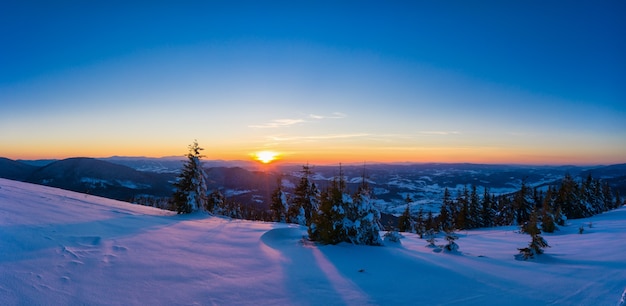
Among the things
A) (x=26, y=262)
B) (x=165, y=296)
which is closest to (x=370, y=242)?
(x=165, y=296)

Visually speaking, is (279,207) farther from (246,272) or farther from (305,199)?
(246,272)

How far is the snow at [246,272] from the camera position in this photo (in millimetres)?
4586

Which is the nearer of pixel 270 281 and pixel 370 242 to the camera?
pixel 270 281

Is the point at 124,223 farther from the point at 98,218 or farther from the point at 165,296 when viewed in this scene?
the point at 165,296

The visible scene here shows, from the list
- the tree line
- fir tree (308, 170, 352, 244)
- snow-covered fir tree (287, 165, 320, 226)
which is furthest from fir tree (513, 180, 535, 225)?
fir tree (308, 170, 352, 244)

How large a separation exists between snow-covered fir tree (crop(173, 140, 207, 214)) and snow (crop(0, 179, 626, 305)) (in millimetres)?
9814

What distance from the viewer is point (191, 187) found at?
19.9m

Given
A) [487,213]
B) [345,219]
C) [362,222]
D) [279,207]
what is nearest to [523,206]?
[487,213]

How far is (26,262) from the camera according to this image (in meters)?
4.94

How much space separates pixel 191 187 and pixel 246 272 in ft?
49.9

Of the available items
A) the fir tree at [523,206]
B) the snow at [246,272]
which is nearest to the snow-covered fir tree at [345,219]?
the snow at [246,272]

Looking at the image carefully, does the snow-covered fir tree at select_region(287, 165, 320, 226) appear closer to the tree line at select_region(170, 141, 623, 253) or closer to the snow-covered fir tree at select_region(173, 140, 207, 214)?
the tree line at select_region(170, 141, 623, 253)

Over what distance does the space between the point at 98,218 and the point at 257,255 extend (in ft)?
19.4

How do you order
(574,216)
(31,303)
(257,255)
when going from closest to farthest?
(31,303) → (257,255) → (574,216)
